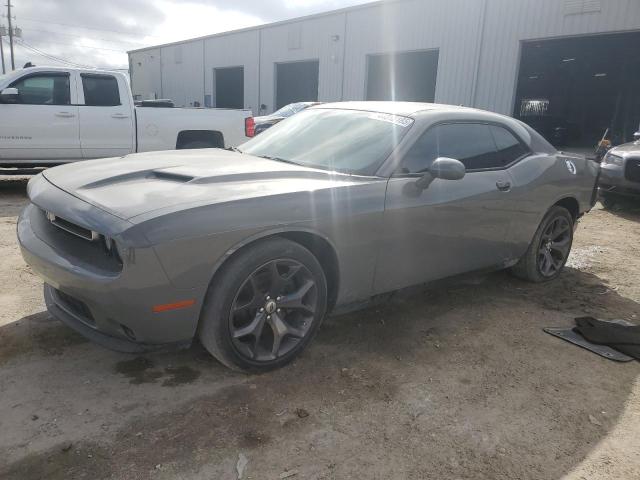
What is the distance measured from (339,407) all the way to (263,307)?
2.20 feet

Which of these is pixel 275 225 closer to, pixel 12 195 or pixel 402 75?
pixel 12 195

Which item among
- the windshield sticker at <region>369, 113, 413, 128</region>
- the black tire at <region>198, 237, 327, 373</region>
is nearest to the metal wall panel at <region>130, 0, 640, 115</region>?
the windshield sticker at <region>369, 113, 413, 128</region>

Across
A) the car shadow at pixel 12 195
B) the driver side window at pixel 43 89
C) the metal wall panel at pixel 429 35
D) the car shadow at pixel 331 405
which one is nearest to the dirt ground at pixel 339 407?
the car shadow at pixel 331 405

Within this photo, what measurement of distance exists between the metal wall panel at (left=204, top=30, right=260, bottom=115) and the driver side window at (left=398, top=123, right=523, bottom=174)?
2395cm

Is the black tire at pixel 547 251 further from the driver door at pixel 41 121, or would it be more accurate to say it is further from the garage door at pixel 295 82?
the garage door at pixel 295 82

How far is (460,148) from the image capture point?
12.5 ft

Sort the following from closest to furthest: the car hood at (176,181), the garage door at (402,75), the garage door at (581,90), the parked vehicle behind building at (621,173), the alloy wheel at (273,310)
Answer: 1. the car hood at (176,181)
2. the alloy wheel at (273,310)
3. the parked vehicle behind building at (621,173)
4. the garage door at (402,75)
5. the garage door at (581,90)

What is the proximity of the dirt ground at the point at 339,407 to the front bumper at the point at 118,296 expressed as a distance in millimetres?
357

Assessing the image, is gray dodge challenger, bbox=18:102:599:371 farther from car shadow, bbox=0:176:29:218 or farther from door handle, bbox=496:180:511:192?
car shadow, bbox=0:176:29:218

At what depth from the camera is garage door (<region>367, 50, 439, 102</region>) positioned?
2086 centimetres

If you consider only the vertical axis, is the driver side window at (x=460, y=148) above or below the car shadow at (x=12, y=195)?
above

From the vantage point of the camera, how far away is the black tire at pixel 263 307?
8.67ft

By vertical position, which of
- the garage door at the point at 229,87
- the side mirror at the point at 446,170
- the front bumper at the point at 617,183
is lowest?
the front bumper at the point at 617,183

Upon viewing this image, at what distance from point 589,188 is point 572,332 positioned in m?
1.78
